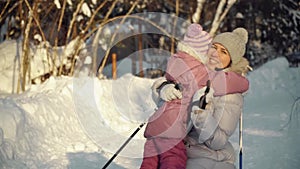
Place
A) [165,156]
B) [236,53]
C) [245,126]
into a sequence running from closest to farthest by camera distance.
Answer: [165,156]
[236,53]
[245,126]

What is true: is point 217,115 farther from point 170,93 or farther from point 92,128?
point 92,128

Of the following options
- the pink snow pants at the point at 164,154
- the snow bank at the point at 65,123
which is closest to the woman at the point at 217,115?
the pink snow pants at the point at 164,154

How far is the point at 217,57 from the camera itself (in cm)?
313

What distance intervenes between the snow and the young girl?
2.70 metres

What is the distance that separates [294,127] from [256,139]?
793 mm

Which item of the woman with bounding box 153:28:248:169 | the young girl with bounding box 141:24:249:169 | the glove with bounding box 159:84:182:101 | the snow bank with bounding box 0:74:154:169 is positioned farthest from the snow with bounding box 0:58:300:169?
the glove with bounding box 159:84:182:101

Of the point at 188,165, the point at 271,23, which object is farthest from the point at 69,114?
the point at 271,23

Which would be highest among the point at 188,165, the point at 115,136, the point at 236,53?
the point at 236,53

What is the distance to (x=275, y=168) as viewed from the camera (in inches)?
210

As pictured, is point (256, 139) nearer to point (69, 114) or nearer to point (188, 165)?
point (69, 114)

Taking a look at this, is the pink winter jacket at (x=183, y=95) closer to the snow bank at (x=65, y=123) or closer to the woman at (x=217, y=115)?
the woman at (x=217, y=115)

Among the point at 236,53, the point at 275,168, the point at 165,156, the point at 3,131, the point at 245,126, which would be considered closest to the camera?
the point at 165,156

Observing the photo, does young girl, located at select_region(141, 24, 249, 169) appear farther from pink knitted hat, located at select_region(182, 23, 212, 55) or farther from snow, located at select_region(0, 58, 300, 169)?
snow, located at select_region(0, 58, 300, 169)

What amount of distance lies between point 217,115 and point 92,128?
5.30 meters
